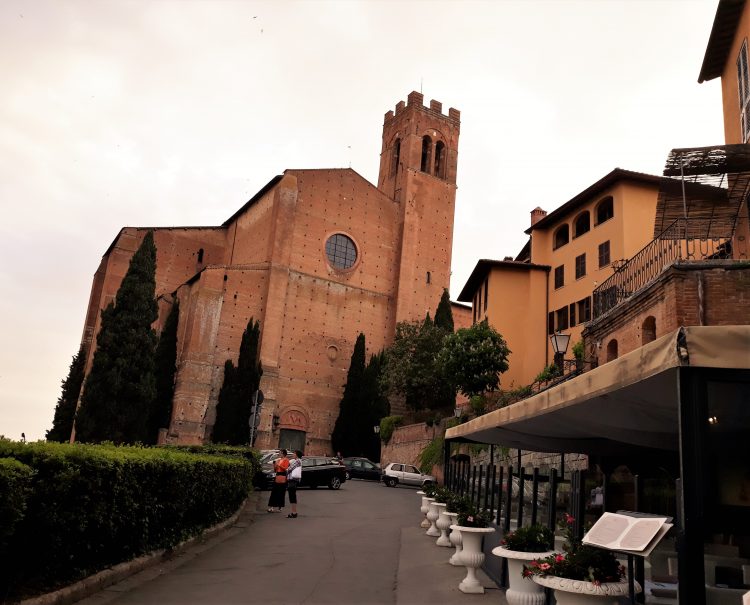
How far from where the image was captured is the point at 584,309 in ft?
90.0

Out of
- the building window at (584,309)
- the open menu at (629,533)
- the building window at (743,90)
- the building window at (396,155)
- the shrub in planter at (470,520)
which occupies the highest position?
the building window at (396,155)

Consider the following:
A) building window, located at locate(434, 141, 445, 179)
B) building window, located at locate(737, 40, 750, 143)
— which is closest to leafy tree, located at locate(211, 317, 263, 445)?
building window, located at locate(434, 141, 445, 179)

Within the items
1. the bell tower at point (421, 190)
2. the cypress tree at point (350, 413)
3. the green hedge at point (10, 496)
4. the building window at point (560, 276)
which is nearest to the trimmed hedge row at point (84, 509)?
the green hedge at point (10, 496)

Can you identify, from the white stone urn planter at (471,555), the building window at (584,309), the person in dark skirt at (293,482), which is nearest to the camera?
the white stone urn planter at (471,555)

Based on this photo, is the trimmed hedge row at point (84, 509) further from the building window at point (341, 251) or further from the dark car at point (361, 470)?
the building window at point (341, 251)

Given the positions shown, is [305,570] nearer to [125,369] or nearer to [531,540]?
[531,540]

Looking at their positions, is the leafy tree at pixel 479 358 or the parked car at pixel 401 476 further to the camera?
the parked car at pixel 401 476

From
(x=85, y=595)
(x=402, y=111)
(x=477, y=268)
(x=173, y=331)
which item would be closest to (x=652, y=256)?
(x=85, y=595)

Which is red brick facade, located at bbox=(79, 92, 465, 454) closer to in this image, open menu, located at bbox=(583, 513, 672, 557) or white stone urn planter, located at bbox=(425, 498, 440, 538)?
white stone urn planter, located at bbox=(425, 498, 440, 538)

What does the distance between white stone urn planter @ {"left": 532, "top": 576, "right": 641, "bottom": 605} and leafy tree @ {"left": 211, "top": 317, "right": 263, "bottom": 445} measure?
3468 centimetres

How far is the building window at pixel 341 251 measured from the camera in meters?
46.4

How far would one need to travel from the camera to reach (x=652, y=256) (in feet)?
45.5

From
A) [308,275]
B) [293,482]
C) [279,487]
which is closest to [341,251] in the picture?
[308,275]

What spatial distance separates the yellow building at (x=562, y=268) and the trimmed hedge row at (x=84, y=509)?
21248 mm
